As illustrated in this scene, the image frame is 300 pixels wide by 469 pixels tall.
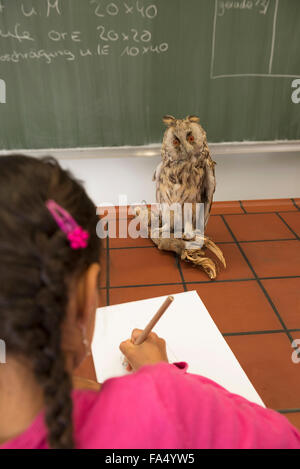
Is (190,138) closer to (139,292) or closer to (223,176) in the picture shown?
(139,292)

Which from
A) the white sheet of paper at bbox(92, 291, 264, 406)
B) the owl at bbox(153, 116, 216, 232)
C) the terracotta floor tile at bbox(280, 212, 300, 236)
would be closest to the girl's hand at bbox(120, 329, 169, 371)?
the white sheet of paper at bbox(92, 291, 264, 406)

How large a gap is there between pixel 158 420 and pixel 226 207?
1.23 metres

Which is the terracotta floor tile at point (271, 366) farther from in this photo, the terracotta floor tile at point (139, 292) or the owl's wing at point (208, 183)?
the owl's wing at point (208, 183)

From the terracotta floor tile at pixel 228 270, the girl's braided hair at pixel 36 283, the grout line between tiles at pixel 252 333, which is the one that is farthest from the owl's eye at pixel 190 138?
the girl's braided hair at pixel 36 283

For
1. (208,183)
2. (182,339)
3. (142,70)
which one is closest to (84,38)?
(142,70)

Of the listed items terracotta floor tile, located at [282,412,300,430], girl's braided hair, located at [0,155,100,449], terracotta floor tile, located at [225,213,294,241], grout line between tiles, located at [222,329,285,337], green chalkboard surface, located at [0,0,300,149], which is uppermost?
green chalkboard surface, located at [0,0,300,149]

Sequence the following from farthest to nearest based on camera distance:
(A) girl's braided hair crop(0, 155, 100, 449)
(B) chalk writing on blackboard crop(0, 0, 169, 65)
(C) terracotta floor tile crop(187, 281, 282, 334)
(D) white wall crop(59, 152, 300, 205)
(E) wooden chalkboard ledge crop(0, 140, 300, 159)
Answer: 1. (D) white wall crop(59, 152, 300, 205)
2. (E) wooden chalkboard ledge crop(0, 140, 300, 159)
3. (B) chalk writing on blackboard crop(0, 0, 169, 65)
4. (C) terracotta floor tile crop(187, 281, 282, 334)
5. (A) girl's braided hair crop(0, 155, 100, 449)

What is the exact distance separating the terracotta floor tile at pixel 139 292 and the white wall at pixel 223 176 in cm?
63

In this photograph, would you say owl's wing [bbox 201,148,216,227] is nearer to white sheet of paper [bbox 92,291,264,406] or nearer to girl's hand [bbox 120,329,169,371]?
white sheet of paper [bbox 92,291,264,406]

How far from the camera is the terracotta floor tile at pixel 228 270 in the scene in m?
1.04

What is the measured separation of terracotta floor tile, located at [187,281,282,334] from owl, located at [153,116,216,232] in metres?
0.24

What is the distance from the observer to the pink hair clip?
0.34 m

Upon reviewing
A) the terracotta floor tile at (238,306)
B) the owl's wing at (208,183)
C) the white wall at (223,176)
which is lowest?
the terracotta floor tile at (238,306)
